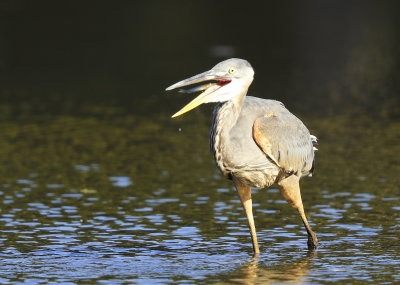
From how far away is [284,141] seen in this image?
12.0 m

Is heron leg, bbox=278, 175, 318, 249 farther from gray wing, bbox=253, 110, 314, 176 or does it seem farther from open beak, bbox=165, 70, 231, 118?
open beak, bbox=165, 70, 231, 118

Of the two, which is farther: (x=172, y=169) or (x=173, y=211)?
(x=172, y=169)

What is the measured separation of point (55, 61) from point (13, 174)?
59.7 ft

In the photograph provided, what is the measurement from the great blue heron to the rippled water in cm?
89

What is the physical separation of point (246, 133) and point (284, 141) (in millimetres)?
631

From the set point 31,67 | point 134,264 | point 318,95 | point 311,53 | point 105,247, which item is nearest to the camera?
point 134,264

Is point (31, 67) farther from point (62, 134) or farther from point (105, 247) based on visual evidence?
point (105, 247)

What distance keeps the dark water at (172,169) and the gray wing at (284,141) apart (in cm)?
99

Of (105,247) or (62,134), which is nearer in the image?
(105,247)

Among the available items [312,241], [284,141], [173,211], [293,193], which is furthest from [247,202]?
[173,211]

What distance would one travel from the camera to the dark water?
1177 centimetres

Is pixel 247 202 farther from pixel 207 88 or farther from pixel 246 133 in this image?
pixel 207 88

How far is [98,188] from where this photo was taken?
1661cm

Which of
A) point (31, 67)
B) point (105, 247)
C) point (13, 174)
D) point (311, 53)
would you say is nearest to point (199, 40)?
point (311, 53)
